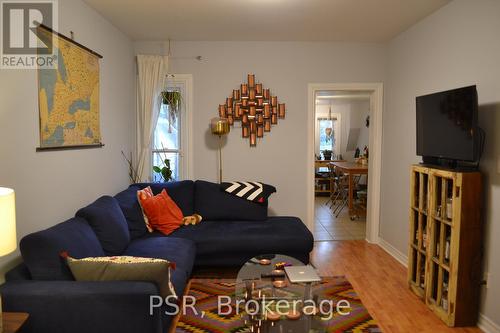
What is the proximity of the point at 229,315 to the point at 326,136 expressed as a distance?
700cm

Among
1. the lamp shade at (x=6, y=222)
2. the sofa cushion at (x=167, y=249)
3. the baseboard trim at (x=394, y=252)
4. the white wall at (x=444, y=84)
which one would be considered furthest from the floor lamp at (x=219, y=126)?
the lamp shade at (x=6, y=222)

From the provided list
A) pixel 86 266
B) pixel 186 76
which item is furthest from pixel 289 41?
pixel 86 266

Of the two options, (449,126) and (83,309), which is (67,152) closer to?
(83,309)

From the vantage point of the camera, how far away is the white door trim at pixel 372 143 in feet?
14.5

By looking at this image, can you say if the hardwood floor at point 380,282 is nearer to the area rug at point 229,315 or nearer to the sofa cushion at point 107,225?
the area rug at point 229,315

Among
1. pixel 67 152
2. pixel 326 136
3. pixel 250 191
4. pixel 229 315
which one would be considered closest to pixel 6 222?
pixel 67 152

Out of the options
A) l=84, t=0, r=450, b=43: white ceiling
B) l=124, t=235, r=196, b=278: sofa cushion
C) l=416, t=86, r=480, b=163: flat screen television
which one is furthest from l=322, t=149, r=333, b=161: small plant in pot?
l=124, t=235, r=196, b=278: sofa cushion

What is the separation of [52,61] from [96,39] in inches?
35.4

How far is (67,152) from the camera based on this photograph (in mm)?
2758

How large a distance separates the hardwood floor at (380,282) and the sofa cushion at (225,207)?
88 cm

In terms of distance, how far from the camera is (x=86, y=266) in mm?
1977

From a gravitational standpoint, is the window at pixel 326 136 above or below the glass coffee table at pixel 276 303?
above

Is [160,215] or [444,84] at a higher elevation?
[444,84]

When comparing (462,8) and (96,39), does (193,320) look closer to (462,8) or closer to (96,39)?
(96,39)
